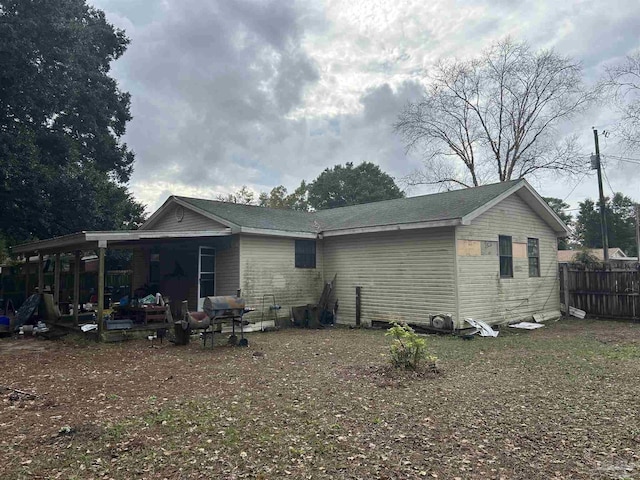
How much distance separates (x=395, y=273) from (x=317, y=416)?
7952mm

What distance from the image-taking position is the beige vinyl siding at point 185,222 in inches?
514

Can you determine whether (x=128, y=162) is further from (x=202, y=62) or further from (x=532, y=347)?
(x=532, y=347)

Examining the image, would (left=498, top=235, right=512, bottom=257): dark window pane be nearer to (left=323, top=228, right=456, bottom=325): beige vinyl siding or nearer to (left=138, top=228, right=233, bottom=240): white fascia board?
(left=323, top=228, right=456, bottom=325): beige vinyl siding

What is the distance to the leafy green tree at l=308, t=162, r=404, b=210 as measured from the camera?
42.2 m

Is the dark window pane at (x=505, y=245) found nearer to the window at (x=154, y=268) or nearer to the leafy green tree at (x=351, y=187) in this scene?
the window at (x=154, y=268)

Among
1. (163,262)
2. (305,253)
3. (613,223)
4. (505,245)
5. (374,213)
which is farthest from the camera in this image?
(613,223)

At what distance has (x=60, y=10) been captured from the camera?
16875 millimetres

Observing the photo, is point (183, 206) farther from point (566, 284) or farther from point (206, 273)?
point (566, 284)

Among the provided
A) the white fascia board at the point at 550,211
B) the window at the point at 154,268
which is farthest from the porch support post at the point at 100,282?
the white fascia board at the point at 550,211

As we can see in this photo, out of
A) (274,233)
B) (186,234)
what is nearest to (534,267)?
(274,233)

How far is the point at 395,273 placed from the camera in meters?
12.3

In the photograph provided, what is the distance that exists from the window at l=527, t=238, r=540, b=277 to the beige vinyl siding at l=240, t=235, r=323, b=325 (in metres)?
6.99

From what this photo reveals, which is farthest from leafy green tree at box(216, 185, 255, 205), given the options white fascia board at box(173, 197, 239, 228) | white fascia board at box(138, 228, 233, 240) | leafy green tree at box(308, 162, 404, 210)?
white fascia board at box(138, 228, 233, 240)

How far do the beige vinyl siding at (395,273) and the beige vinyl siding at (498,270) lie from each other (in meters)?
0.47
